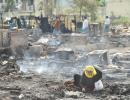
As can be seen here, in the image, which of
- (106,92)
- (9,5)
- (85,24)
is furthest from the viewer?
(9,5)

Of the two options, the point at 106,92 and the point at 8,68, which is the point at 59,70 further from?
the point at 106,92

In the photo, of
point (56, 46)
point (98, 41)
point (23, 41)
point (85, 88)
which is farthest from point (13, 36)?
point (85, 88)

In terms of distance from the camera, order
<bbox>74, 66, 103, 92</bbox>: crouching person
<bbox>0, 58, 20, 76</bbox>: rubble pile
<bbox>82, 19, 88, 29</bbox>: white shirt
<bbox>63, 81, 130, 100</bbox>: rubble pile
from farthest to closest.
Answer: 1. <bbox>82, 19, 88, 29</bbox>: white shirt
2. <bbox>0, 58, 20, 76</bbox>: rubble pile
3. <bbox>74, 66, 103, 92</bbox>: crouching person
4. <bbox>63, 81, 130, 100</bbox>: rubble pile

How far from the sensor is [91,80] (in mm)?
13195

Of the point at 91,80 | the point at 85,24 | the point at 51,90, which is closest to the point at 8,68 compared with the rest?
the point at 51,90

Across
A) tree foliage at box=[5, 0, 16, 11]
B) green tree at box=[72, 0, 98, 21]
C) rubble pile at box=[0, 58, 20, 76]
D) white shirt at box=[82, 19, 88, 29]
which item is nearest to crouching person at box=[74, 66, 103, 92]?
rubble pile at box=[0, 58, 20, 76]

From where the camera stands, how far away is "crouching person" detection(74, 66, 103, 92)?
1316 cm

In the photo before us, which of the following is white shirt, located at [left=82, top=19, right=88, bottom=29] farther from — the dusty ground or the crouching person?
the crouching person

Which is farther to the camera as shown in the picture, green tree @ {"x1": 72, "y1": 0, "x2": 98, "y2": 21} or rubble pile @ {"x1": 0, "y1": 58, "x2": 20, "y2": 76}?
green tree @ {"x1": 72, "y1": 0, "x2": 98, "y2": 21}

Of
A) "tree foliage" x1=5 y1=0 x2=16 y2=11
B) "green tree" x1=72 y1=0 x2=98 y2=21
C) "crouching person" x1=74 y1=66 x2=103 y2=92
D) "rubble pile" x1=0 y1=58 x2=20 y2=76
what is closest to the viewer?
"crouching person" x1=74 y1=66 x2=103 y2=92

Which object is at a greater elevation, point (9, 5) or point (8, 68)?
point (9, 5)

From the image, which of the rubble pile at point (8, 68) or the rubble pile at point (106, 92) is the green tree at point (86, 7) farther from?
the rubble pile at point (106, 92)

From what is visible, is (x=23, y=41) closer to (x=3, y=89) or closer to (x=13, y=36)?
(x=13, y=36)

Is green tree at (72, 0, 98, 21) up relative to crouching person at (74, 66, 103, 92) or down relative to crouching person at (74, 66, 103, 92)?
up
